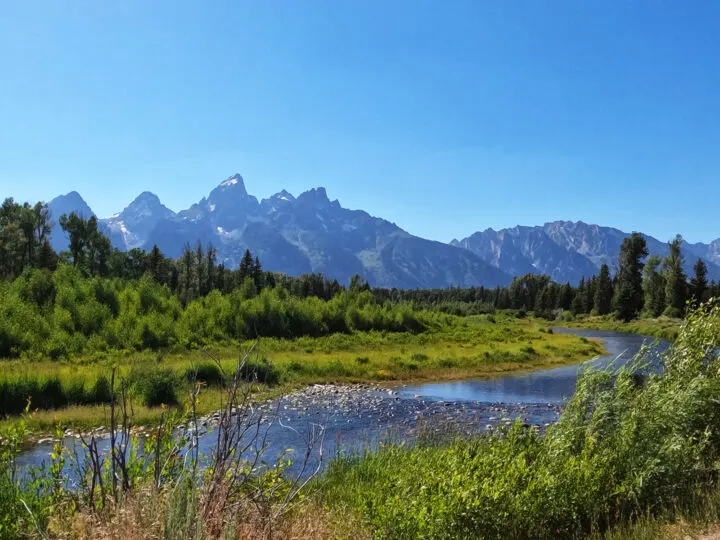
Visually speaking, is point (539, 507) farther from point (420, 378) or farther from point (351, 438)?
point (420, 378)

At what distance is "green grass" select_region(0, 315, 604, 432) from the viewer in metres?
23.1

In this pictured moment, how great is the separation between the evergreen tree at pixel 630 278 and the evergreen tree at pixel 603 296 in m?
3.86

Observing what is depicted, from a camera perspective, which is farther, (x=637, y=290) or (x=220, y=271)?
(x=220, y=271)

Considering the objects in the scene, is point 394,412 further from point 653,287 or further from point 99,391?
point 653,287

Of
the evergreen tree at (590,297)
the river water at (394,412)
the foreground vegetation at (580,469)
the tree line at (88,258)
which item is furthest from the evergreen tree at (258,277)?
the foreground vegetation at (580,469)

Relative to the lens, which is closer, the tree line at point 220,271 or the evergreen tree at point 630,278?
the tree line at point 220,271

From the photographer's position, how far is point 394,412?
25375 mm

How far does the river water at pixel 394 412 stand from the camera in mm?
17469

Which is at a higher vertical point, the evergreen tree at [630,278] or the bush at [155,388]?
the evergreen tree at [630,278]

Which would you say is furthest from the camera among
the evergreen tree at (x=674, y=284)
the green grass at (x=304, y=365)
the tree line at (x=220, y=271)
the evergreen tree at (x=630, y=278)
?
the evergreen tree at (x=630, y=278)

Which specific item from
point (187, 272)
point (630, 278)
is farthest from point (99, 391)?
point (630, 278)

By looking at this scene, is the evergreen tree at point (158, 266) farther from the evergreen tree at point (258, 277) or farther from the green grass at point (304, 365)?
the green grass at point (304, 365)

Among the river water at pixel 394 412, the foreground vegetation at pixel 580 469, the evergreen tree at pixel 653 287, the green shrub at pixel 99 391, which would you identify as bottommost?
the river water at pixel 394 412

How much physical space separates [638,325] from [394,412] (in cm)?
8003
